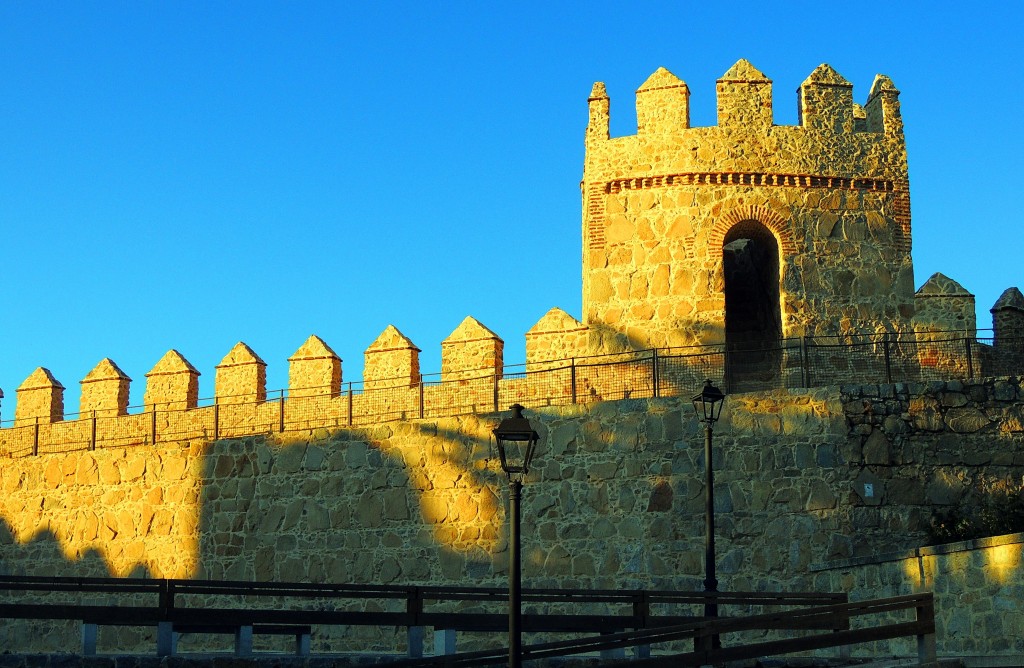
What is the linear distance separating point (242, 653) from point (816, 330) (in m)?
11.6

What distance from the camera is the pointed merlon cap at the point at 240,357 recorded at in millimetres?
25984

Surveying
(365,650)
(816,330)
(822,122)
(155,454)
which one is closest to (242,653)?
(365,650)

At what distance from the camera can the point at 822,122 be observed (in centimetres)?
2492

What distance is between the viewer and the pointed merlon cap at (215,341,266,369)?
25984mm

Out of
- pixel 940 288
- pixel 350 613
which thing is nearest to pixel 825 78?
pixel 940 288

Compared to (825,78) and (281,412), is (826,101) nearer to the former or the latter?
(825,78)

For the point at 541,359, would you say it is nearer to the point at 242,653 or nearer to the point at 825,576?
the point at 825,576

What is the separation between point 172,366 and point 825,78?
12.5 m

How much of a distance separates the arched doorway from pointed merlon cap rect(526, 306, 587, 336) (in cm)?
253

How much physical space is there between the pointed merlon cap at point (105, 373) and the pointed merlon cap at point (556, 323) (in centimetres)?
807

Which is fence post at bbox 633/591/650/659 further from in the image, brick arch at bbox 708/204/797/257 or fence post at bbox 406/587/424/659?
brick arch at bbox 708/204/797/257

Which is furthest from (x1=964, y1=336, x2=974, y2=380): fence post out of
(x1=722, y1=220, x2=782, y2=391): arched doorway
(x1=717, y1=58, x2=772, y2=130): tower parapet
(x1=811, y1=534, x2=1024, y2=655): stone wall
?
(x1=717, y1=58, x2=772, y2=130): tower parapet

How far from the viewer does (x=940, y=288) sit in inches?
948

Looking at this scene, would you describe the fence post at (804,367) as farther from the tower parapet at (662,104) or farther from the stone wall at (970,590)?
the tower parapet at (662,104)
